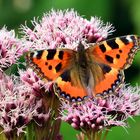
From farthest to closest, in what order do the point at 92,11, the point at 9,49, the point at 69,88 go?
the point at 92,11, the point at 9,49, the point at 69,88

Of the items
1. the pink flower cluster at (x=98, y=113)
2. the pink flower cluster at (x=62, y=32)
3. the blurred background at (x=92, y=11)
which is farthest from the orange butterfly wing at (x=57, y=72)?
the blurred background at (x=92, y=11)

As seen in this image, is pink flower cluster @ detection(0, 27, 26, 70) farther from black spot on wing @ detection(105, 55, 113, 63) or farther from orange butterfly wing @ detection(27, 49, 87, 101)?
black spot on wing @ detection(105, 55, 113, 63)

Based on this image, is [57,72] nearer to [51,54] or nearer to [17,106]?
[51,54]

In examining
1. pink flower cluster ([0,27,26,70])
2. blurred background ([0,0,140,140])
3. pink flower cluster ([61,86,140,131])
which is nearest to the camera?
pink flower cluster ([61,86,140,131])

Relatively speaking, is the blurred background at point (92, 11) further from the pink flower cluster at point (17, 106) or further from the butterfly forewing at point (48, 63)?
the butterfly forewing at point (48, 63)

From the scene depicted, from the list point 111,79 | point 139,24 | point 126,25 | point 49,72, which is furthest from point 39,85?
point 126,25

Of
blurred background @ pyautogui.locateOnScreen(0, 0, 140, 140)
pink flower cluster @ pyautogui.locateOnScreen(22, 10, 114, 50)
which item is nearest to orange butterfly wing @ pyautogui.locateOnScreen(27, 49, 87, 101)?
pink flower cluster @ pyautogui.locateOnScreen(22, 10, 114, 50)

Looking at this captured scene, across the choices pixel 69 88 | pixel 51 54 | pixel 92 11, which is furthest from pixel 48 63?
pixel 92 11

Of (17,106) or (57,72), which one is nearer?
(57,72)
